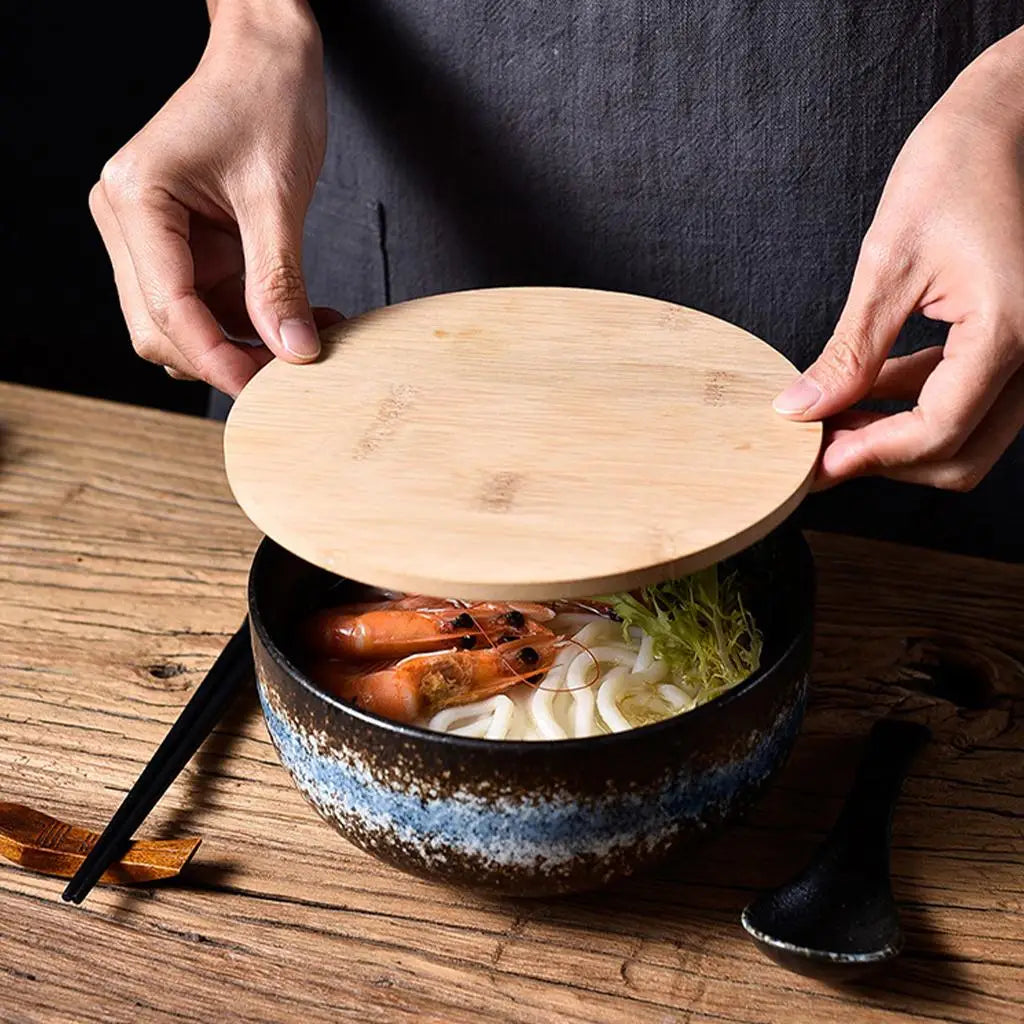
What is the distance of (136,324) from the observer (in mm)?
1377

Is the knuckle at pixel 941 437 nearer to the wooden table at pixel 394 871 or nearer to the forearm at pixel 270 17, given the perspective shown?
the wooden table at pixel 394 871

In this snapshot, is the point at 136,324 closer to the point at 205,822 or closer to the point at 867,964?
the point at 205,822

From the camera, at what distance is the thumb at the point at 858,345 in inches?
43.0

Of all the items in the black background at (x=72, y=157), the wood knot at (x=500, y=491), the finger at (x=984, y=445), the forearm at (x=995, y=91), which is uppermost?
the forearm at (x=995, y=91)

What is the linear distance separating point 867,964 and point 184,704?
2.42ft

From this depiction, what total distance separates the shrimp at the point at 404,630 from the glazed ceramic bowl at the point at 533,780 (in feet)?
0.44

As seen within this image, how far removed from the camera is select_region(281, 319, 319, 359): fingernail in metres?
1.18

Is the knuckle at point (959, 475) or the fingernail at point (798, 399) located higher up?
the fingernail at point (798, 399)

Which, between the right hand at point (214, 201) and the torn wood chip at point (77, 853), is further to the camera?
the right hand at point (214, 201)

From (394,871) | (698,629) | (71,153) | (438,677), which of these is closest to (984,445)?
(698,629)

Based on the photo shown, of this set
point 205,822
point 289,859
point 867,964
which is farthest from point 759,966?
point 205,822

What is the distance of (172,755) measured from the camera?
1247 millimetres

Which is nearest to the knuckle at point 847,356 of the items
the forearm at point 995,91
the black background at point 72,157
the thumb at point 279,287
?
the forearm at point 995,91

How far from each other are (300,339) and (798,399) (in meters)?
0.45
